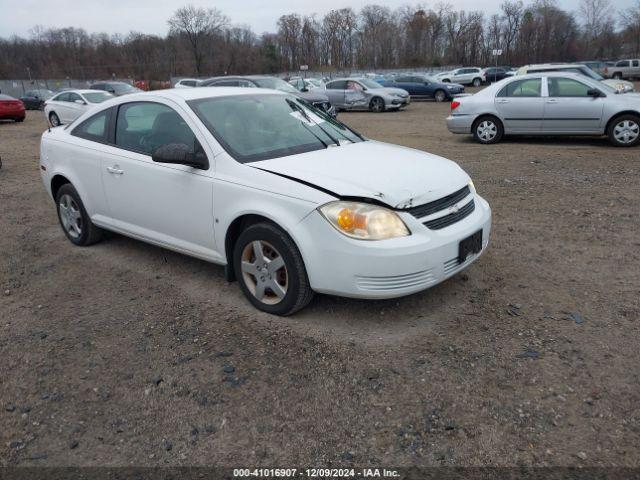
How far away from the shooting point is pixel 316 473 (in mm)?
2367

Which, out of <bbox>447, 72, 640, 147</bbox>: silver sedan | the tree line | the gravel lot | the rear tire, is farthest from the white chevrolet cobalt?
the tree line

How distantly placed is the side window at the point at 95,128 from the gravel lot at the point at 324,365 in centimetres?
113

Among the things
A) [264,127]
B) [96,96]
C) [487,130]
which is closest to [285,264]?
[264,127]

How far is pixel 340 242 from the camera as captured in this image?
3273mm

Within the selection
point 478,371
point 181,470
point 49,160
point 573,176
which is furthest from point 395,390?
point 573,176

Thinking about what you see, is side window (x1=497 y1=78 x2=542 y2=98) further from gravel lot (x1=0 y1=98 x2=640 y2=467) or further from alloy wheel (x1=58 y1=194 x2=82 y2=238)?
alloy wheel (x1=58 y1=194 x2=82 y2=238)

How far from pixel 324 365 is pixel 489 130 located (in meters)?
A: 9.59

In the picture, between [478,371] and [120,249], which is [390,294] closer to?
[478,371]

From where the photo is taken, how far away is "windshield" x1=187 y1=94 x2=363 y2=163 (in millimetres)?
3963

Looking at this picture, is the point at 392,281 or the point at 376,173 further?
the point at 376,173

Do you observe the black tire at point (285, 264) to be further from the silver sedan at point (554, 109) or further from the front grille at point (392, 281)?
the silver sedan at point (554, 109)

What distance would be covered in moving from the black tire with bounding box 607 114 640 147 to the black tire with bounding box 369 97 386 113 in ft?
40.9

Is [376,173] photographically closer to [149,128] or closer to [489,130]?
[149,128]

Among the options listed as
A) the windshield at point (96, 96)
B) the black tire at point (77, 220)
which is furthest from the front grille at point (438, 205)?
the windshield at point (96, 96)
